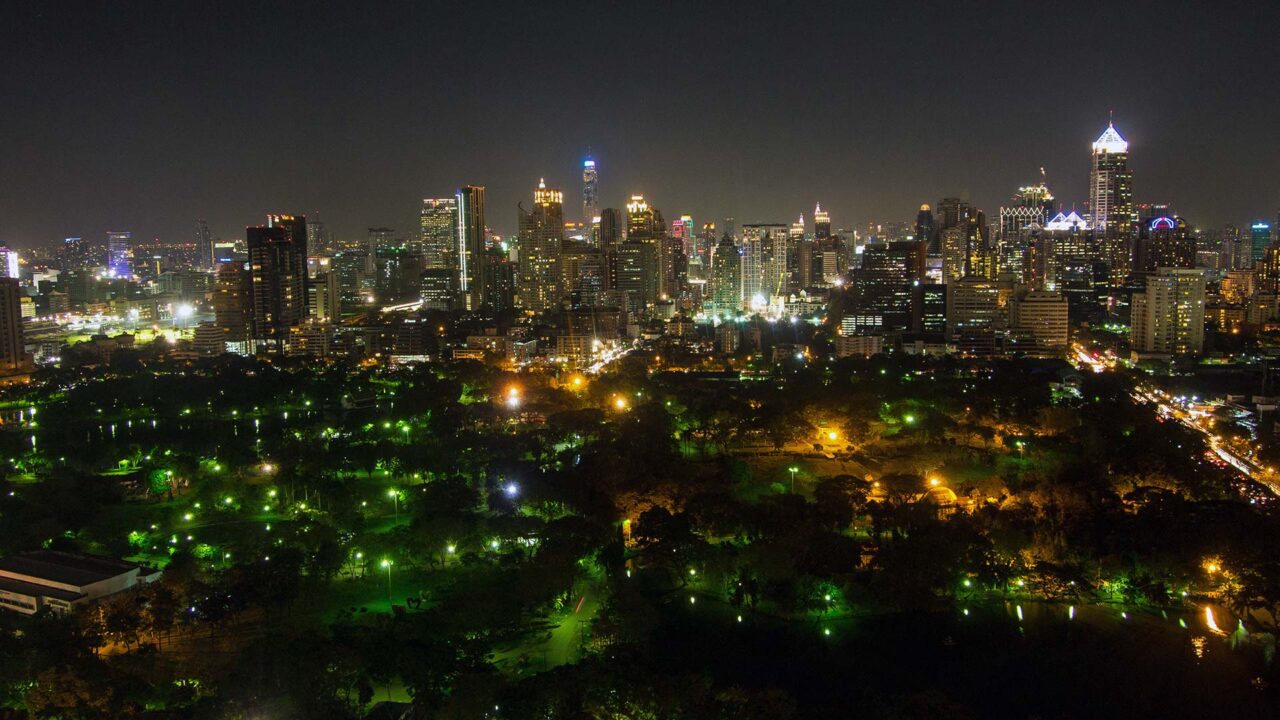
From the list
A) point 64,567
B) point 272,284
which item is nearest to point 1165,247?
point 272,284

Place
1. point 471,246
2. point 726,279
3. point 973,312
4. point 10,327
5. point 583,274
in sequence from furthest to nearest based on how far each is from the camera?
point 726,279 < point 471,246 < point 583,274 < point 973,312 < point 10,327

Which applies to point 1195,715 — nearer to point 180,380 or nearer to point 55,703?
point 55,703

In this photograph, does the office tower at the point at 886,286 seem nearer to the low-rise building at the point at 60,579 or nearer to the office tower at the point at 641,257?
the office tower at the point at 641,257

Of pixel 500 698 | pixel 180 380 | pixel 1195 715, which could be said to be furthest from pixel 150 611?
pixel 180 380

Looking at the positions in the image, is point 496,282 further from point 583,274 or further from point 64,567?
point 64,567

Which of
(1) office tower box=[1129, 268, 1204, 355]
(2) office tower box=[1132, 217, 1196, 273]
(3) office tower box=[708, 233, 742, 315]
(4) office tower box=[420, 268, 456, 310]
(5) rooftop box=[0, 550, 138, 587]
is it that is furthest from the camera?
(3) office tower box=[708, 233, 742, 315]

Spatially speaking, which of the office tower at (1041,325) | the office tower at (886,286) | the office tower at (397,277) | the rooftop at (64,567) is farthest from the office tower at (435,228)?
the rooftop at (64,567)

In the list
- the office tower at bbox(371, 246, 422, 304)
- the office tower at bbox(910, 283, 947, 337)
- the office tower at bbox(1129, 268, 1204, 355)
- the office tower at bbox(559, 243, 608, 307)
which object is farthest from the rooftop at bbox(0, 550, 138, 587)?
the office tower at bbox(371, 246, 422, 304)

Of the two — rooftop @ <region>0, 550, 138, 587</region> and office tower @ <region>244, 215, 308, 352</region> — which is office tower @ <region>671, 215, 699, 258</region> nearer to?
office tower @ <region>244, 215, 308, 352</region>
